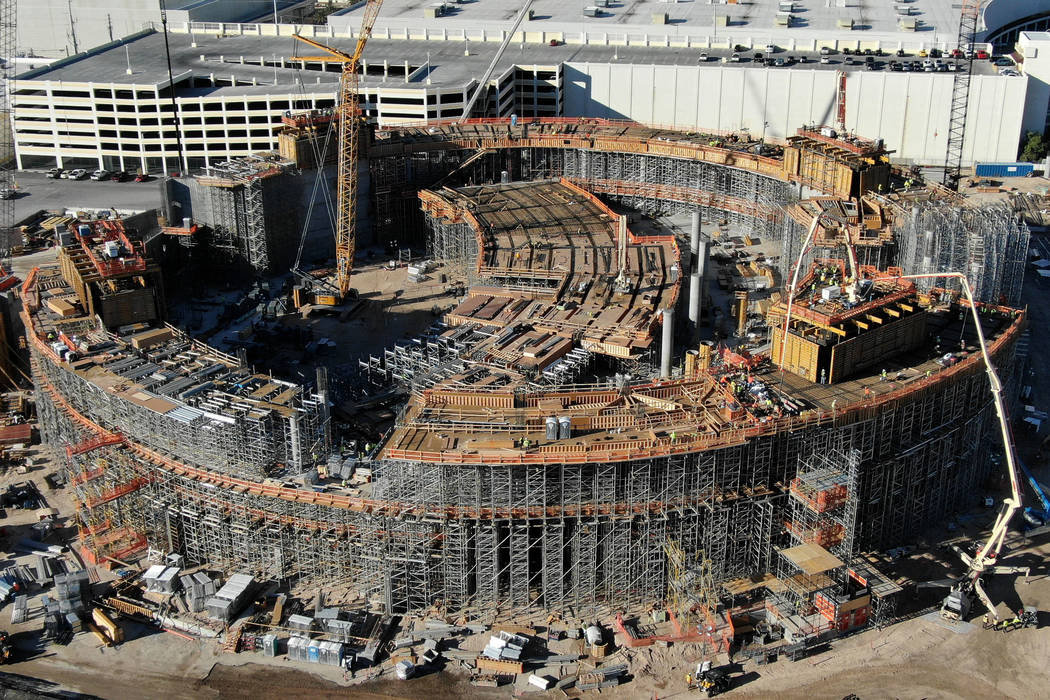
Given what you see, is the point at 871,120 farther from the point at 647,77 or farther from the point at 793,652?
the point at 793,652

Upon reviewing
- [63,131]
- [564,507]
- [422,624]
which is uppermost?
[63,131]

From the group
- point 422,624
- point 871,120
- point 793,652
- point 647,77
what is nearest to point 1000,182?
point 871,120

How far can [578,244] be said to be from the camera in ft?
431

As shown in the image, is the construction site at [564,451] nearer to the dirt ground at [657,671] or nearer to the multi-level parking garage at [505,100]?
the dirt ground at [657,671]

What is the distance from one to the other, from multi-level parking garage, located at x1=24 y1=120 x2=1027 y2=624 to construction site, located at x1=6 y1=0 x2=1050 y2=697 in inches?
10.0

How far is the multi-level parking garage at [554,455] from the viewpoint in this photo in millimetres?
81688

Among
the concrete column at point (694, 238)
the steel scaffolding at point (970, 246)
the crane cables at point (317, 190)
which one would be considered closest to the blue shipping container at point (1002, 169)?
the steel scaffolding at point (970, 246)

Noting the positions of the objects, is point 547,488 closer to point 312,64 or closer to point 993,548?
point 993,548

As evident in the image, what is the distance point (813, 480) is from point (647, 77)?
111393mm

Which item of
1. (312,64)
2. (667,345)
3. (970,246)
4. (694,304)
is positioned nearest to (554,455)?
(667,345)

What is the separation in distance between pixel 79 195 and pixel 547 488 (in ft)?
361

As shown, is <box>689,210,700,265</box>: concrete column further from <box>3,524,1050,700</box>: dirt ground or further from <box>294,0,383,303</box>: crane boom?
<box>3,524,1050,700</box>: dirt ground

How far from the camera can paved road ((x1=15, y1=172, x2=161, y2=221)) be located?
518 feet

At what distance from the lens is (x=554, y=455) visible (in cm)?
8012
